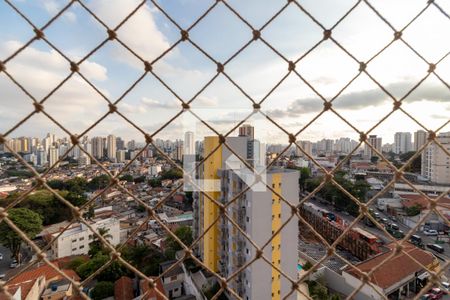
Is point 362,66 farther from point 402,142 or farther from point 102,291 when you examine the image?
point 402,142

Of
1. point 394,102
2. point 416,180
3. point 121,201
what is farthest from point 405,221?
point 121,201

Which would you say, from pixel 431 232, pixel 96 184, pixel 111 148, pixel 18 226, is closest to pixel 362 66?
pixel 18 226

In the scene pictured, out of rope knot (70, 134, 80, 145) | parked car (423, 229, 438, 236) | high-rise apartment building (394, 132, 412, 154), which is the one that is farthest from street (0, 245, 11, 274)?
high-rise apartment building (394, 132, 412, 154)

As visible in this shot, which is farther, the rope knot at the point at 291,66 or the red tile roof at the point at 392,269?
the red tile roof at the point at 392,269

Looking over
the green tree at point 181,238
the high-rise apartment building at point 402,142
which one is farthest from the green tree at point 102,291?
the high-rise apartment building at point 402,142

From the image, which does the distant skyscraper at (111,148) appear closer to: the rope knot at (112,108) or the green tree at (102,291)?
the green tree at (102,291)

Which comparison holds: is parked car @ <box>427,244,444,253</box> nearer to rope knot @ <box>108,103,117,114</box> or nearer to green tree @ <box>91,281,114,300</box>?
green tree @ <box>91,281,114,300</box>
